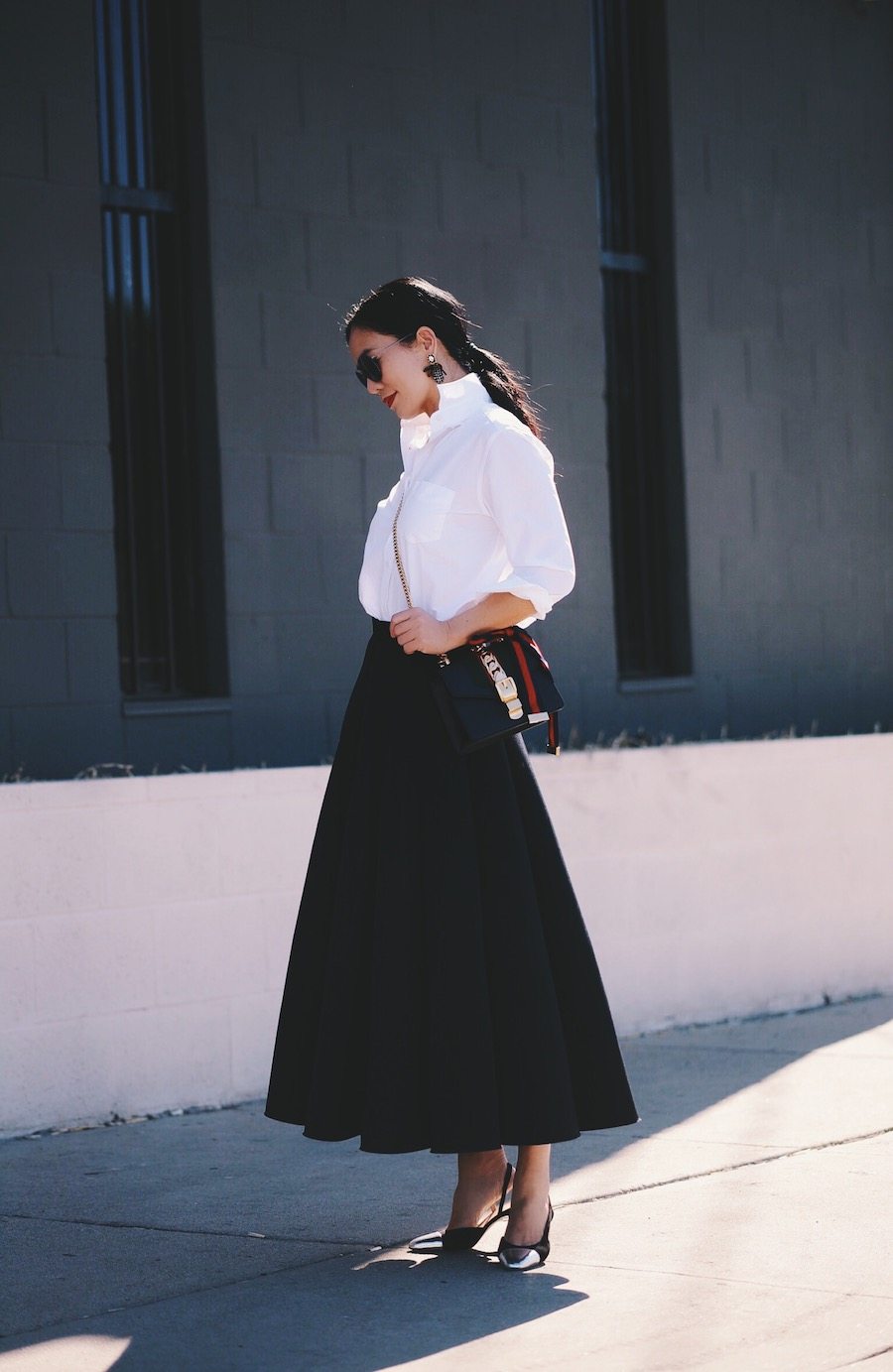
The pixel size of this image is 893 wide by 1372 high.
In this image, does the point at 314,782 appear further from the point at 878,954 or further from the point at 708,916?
the point at 878,954

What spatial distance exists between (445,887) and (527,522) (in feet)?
2.38

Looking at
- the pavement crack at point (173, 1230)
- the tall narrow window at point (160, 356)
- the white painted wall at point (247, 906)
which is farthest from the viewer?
the tall narrow window at point (160, 356)

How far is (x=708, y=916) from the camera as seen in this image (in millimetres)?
7641

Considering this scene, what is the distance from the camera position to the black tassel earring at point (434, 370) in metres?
3.98

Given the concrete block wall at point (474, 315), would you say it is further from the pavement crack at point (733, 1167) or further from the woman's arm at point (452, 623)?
the woman's arm at point (452, 623)

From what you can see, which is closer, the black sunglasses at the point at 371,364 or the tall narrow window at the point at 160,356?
the black sunglasses at the point at 371,364

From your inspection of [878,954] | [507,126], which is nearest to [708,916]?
[878,954]

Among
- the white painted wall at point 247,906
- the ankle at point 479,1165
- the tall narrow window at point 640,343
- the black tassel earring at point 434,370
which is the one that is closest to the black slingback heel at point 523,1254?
the ankle at point 479,1165

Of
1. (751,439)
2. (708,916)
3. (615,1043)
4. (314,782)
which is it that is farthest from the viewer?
(751,439)

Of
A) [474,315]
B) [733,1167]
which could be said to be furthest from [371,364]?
[474,315]

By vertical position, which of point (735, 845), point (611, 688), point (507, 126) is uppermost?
point (507, 126)

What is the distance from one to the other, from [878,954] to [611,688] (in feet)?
5.56

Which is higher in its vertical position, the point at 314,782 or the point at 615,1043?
the point at 314,782

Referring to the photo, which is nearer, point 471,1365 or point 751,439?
point 471,1365
